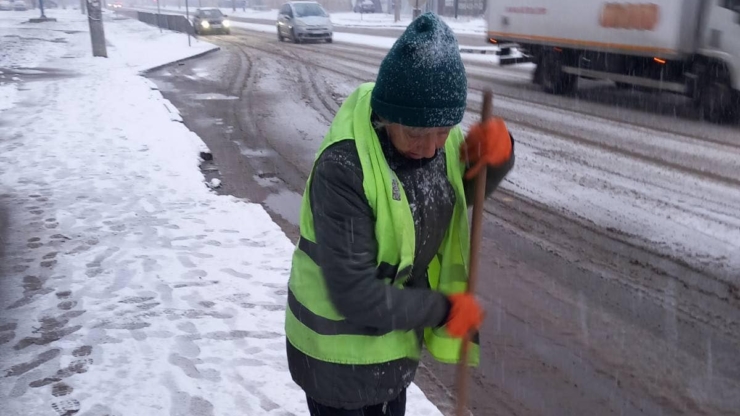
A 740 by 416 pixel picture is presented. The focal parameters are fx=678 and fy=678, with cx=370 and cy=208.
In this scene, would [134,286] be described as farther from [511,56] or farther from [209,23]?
[209,23]

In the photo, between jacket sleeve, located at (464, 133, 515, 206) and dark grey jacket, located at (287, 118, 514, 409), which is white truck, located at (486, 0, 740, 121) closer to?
jacket sleeve, located at (464, 133, 515, 206)

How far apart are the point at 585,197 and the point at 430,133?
5231 mm

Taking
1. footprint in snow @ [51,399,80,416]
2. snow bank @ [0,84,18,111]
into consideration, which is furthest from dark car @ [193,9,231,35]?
footprint in snow @ [51,399,80,416]

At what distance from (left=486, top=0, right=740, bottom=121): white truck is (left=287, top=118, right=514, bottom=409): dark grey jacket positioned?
10.7m

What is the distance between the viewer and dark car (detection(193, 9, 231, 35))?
33.4 meters

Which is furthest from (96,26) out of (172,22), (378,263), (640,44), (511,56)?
(378,263)

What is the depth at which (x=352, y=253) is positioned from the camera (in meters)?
1.64

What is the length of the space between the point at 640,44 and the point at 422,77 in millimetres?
11700

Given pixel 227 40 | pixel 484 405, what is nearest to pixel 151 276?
pixel 484 405

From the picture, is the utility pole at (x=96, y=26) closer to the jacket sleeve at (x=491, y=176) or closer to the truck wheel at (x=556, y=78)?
the truck wheel at (x=556, y=78)

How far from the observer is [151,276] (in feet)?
15.3

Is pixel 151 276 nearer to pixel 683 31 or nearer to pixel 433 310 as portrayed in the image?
pixel 433 310

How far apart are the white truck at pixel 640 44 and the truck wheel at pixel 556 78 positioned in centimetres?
2

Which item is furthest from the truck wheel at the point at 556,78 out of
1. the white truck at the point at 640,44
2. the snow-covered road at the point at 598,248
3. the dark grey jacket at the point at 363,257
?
the dark grey jacket at the point at 363,257
